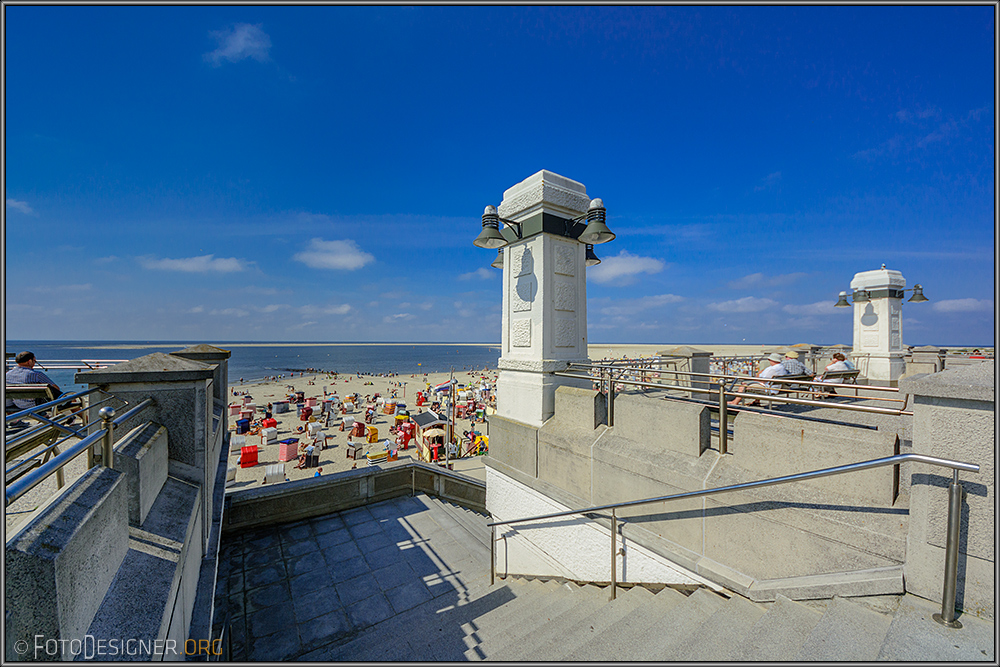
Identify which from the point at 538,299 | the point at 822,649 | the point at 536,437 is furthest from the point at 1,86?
the point at 822,649

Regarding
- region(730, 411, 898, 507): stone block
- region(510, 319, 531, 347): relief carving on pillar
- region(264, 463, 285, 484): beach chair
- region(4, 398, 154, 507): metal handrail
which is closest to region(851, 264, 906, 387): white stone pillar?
region(730, 411, 898, 507): stone block

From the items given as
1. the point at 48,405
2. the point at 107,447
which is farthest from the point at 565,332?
the point at 48,405

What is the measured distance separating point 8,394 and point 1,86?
3.94 meters

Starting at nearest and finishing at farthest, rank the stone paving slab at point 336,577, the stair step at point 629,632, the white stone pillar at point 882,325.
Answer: the stair step at point 629,632, the stone paving slab at point 336,577, the white stone pillar at point 882,325

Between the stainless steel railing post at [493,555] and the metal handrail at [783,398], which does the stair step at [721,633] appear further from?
the stainless steel railing post at [493,555]

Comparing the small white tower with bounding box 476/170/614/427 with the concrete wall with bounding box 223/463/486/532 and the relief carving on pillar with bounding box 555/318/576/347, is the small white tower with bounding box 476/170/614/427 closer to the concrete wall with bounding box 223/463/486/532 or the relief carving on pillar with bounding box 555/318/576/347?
the relief carving on pillar with bounding box 555/318/576/347

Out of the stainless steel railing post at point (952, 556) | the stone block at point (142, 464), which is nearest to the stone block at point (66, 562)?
the stone block at point (142, 464)

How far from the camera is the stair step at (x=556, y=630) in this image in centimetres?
337

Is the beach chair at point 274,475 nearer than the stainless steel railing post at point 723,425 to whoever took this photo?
No

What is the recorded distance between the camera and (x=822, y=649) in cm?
→ 233

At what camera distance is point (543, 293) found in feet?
18.1

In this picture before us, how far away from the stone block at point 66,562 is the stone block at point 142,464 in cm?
31

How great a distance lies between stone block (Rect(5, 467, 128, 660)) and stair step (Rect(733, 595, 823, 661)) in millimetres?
3680

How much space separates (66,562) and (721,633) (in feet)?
12.9
